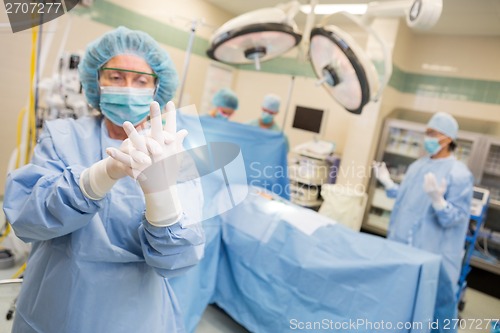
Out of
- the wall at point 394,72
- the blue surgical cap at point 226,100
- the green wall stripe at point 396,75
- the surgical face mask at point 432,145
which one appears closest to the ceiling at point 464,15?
the wall at point 394,72

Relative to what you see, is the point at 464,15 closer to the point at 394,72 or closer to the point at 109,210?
the point at 394,72

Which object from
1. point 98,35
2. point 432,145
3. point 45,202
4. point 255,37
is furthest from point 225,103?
point 45,202

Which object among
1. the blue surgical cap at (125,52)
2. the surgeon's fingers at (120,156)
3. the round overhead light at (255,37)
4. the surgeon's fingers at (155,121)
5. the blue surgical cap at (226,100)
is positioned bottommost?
the surgeon's fingers at (120,156)

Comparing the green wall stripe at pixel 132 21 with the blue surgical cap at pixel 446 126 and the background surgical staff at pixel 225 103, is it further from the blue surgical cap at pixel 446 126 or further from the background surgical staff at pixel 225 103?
the blue surgical cap at pixel 446 126

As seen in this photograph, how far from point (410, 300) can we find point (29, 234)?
141 cm

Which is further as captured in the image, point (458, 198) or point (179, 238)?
point (458, 198)

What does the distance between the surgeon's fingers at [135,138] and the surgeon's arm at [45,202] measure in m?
0.20

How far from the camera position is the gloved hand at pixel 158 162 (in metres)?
0.55

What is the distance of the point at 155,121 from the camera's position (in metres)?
0.56

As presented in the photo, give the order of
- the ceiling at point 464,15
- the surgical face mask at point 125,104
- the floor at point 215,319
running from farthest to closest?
the ceiling at point 464,15 → the floor at point 215,319 → the surgical face mask at point 125,104

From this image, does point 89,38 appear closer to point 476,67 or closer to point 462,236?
point 462,236

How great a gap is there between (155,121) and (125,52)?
0.46m

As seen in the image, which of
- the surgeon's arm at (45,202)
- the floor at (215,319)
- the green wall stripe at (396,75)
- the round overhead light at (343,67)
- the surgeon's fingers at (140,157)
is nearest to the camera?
the surgeon's fingers at (140,157)

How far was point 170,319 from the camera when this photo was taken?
937 mm
